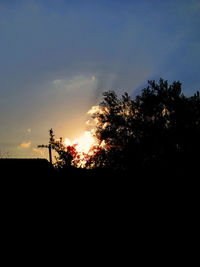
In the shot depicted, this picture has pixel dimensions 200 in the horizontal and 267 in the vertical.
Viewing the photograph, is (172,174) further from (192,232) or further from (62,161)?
(62,161)

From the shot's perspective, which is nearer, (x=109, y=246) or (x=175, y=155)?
Result: (x=109, y=246)

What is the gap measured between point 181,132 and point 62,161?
23.4 meters

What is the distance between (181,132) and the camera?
22500 mm

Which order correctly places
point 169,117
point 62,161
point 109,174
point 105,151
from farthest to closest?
point 62,161 < point 105,151 < point 169,117 < point 109,174

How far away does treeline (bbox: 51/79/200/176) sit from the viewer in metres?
21.3

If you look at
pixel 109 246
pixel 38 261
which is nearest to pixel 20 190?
pixel 38 261

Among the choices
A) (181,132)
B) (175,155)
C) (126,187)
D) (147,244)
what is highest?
(181,132)

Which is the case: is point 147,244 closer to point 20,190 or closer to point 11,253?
point 11,253

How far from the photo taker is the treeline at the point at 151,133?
21.3 meters

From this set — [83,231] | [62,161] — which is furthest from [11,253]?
[62,161]

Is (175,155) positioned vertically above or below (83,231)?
above

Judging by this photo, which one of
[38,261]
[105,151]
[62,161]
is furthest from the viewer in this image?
[62,161]

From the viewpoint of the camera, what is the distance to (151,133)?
77.4ft

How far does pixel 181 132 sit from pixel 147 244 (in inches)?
557
